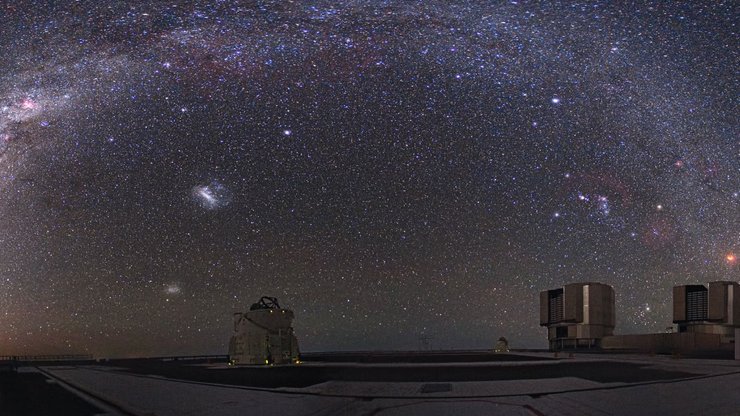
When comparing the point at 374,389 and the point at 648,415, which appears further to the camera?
the point at 374,389

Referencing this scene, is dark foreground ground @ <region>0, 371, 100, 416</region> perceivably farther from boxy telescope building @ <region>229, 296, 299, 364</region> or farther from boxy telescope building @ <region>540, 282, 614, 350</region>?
boxy telescope building @ <region>540, 282, 614, 350</region>

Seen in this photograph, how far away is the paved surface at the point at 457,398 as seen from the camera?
15398 mm

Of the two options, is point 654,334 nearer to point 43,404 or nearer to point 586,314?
point 586,314

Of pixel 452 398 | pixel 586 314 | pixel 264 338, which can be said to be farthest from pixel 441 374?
pixel 586 314

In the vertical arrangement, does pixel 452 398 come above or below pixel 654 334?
above

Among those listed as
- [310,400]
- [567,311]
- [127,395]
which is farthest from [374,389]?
[567,311]

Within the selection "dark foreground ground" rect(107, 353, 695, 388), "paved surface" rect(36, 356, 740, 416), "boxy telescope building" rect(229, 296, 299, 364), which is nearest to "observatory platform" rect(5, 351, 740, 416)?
"paved surface" rect(36, 356, 740, 416)

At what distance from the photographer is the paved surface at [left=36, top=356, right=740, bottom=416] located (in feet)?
50.5

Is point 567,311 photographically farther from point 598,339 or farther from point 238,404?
point 238,404

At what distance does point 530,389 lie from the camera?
1972 cm

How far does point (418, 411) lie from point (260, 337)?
36572 millimetres

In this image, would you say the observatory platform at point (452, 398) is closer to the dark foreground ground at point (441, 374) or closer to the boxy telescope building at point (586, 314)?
the dark foreground ground at point (441, 374)

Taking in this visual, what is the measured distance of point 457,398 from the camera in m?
18.1

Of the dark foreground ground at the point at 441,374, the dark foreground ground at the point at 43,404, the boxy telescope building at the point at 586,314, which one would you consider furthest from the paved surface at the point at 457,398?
the boxy telescope building at the point at 586,314
